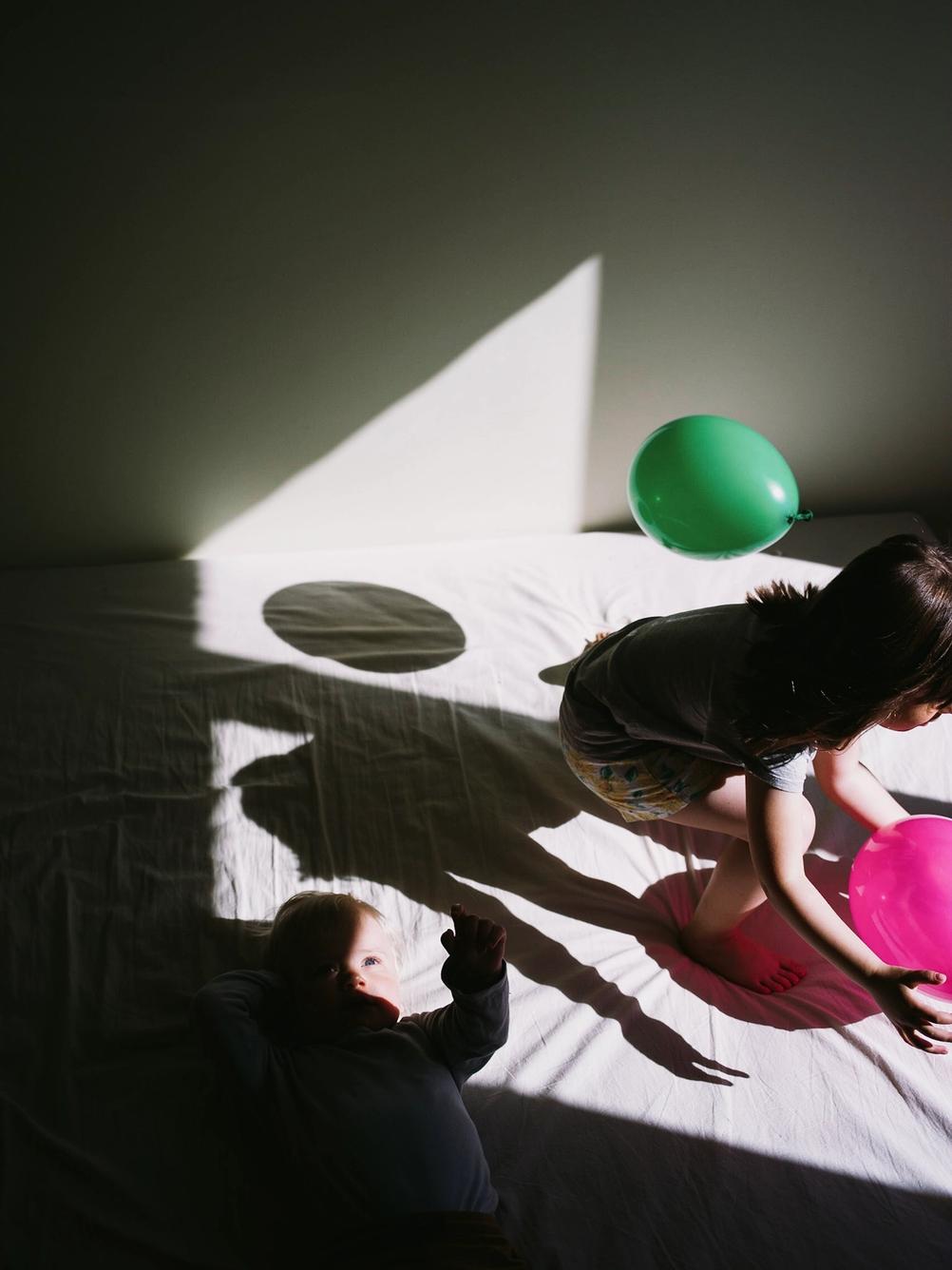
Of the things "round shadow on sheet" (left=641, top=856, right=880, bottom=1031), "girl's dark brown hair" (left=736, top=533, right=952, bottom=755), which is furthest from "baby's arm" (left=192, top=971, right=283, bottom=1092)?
"girl's dark brown hair" (left=736, top=533, right=952, bottom=755)

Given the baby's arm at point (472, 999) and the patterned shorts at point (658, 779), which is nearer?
the baby's arm at point (472, 999)

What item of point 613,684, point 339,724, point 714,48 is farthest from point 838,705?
point 714,48

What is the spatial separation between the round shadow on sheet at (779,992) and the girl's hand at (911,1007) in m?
0.17

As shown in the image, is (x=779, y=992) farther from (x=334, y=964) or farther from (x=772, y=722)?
(x=334, y=964)

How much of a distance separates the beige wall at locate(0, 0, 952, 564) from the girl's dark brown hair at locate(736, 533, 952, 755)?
0.83m

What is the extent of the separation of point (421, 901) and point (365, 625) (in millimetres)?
563

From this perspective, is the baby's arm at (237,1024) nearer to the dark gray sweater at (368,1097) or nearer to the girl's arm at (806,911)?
the dark gray sweater at (368,1097)

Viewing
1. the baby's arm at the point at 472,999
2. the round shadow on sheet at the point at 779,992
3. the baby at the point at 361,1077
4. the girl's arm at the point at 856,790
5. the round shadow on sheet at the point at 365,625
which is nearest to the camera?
the baby at the point at 361,1077

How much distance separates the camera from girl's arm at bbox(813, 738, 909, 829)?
125cm

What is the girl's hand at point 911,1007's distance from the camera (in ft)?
3.12

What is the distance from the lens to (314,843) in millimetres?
1295

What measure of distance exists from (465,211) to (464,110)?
0.48 ft

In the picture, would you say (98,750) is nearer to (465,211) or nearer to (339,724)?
(339,724)

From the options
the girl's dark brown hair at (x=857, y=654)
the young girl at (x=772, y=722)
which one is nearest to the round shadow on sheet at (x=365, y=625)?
the young girl at (x=772, y=722)
